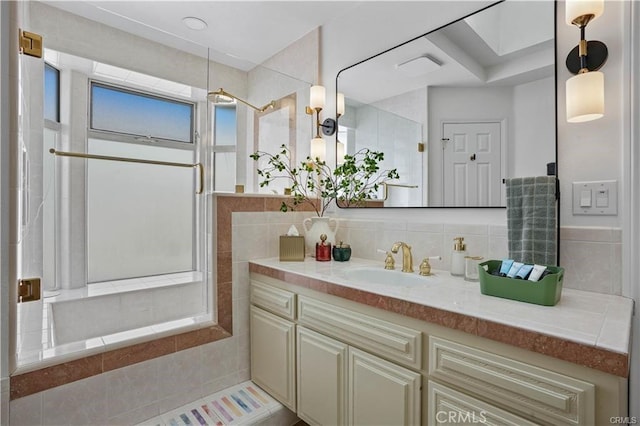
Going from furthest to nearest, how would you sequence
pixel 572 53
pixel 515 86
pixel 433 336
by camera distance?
pixel 515 86
pixel 572 53
pixel 433 336

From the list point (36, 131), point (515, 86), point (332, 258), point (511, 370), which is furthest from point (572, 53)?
point (36, 131)

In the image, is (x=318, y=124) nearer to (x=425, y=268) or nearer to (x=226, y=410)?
(x=425, y=268)

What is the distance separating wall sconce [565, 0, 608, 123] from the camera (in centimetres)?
107

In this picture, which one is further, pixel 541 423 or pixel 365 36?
pixel 365 36

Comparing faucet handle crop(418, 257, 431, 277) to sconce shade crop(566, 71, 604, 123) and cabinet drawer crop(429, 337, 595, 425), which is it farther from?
sconce shade crop(566, 71, 604, 123)

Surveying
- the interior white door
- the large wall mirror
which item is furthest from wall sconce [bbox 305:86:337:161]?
the interior white door

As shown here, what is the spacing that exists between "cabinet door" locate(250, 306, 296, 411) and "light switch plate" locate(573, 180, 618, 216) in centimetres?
135

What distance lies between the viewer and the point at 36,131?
1.47m

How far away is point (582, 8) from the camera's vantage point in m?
1.10

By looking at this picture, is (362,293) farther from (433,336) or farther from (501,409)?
(501,409)

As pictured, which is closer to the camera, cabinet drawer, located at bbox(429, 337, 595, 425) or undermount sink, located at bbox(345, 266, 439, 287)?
cabinet drawer, located at bbox(429, 337, 595, 425)

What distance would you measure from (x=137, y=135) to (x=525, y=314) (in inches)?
106

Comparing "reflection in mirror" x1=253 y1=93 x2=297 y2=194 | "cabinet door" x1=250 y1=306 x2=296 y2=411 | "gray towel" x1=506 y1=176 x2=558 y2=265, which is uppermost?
"reflection in mirror" x1=253 y1=93 x2=297 y2=194

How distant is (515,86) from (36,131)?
2.25m
